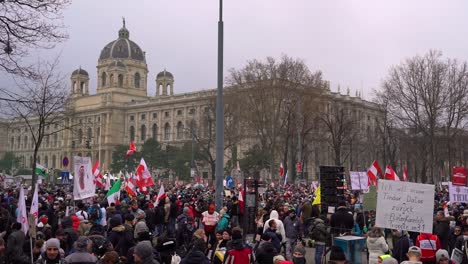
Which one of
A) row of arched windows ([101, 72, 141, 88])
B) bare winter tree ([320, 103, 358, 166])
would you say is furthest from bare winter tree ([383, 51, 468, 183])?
row of arched windows ([101, 72, 141, 88])

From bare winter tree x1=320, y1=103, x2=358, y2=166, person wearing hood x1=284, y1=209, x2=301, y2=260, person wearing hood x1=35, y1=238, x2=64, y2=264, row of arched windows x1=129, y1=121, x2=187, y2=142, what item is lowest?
person wearing hood x1=284, y1=209, x2=301, y2=260

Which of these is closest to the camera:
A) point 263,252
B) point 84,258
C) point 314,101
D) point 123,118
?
point 84,258

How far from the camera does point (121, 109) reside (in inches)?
3991

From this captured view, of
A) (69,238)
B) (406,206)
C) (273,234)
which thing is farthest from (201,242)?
(406,206)

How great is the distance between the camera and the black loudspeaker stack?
45.4 feet

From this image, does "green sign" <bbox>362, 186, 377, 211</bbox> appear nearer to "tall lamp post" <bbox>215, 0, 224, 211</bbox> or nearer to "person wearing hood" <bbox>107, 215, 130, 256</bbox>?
"tall lamp post" <bbox>215, 0, 224, 211</bbox>

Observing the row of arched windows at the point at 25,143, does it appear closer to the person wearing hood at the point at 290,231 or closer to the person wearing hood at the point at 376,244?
the person wearing hood at the point at 290,231

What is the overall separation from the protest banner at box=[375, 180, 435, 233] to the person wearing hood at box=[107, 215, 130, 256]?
4155 millimetres

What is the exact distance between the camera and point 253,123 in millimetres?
47906

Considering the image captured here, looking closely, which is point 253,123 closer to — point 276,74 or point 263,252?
point 276,74

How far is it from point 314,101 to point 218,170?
111 feet

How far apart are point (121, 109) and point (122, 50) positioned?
1290 cm

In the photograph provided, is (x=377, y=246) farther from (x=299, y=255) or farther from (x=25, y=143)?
(x=25, y=143)

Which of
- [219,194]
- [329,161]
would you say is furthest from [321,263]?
[329,161]
